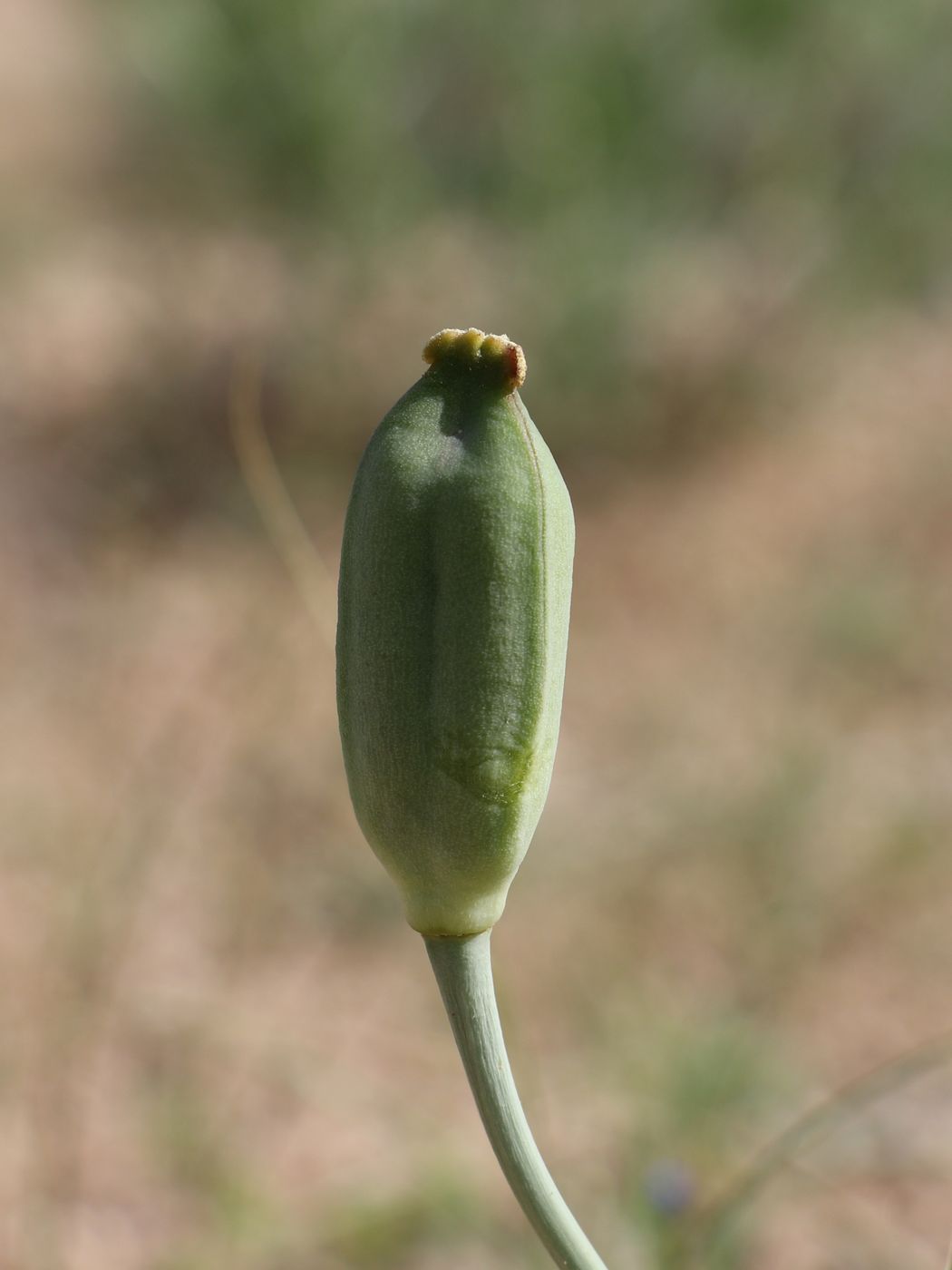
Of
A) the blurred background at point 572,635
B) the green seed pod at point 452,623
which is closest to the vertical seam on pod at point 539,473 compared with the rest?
the green seed pod at point 452,623

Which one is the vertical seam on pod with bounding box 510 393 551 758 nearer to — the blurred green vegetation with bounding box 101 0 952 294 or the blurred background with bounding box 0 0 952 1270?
the blurred background with bounding box 0 0 952 1270

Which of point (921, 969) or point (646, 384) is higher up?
point (646, 384)

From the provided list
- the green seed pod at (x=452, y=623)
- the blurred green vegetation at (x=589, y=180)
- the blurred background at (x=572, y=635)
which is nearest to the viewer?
the green seed pod at (x=452, y=623)

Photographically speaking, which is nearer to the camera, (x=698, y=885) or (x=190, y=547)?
(x=698, y=885)

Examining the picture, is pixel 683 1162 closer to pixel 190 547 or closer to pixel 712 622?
pixel 712 622

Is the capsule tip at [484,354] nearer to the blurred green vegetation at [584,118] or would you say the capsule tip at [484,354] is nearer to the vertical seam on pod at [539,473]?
the vertical seam on pod at [539,473]

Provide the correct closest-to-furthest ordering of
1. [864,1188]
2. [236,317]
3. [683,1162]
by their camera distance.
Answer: [683,1162] → [864,1188] → [236,317]

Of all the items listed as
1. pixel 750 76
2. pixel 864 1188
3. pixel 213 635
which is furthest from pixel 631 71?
pixel 864 1188
